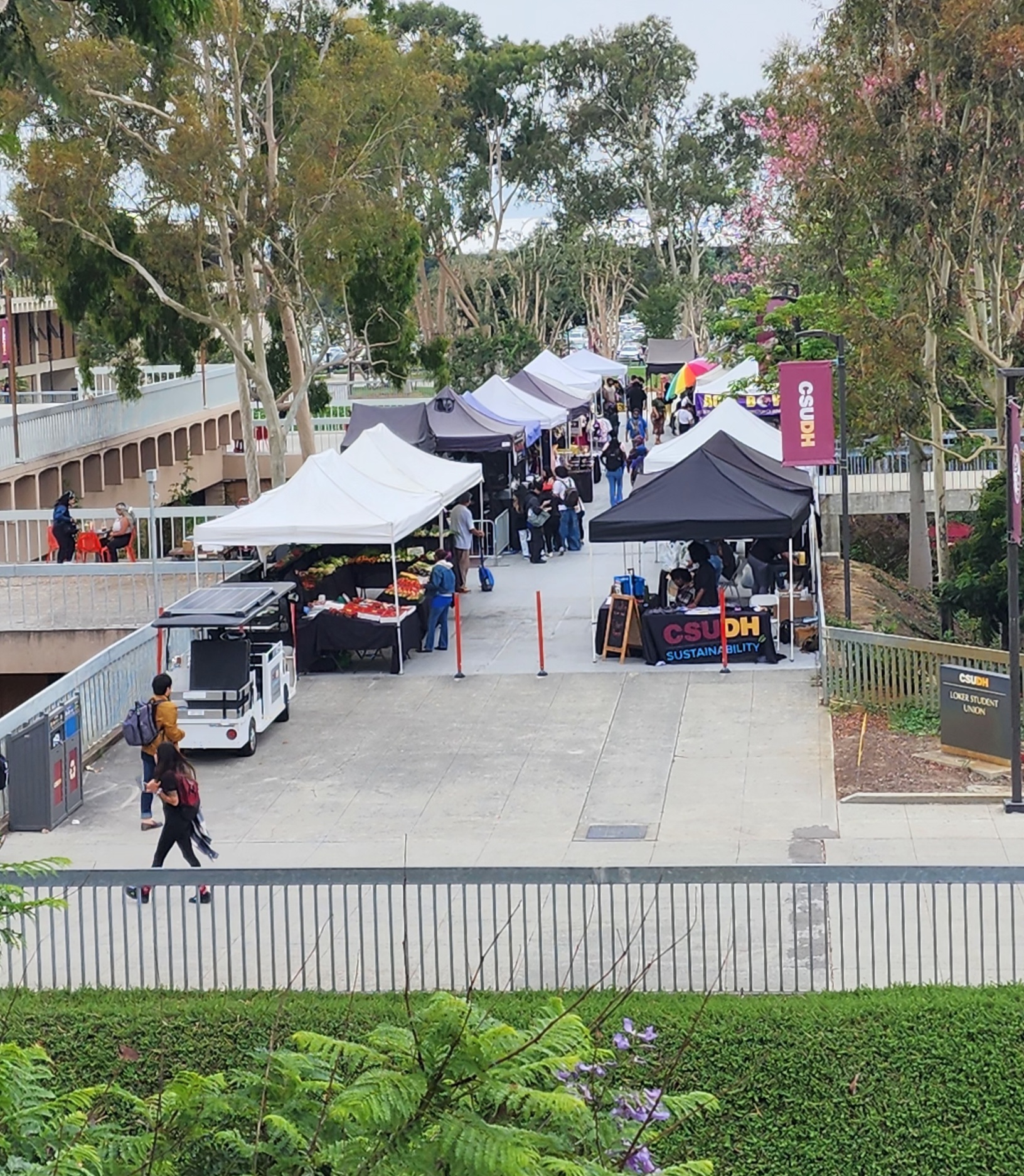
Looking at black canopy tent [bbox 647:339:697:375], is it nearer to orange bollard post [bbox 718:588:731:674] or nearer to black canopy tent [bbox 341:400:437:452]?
black canopy tent [bbox 341:400:437:452]

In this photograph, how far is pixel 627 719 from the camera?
65.6ft

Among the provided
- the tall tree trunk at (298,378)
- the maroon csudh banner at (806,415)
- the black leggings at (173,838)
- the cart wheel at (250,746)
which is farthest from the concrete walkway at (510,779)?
the tall tree trunk at (298,378)

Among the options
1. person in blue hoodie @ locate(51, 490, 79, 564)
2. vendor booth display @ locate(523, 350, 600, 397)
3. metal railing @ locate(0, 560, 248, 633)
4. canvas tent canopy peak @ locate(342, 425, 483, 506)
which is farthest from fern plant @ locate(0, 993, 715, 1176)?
vendor booth display @ locate(523, 350, 600, 397)

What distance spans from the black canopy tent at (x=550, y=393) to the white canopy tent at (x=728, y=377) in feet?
9.05

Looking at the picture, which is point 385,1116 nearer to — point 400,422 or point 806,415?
point 806,415

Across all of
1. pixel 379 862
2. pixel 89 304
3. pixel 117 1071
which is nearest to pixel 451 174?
pixel 89 304

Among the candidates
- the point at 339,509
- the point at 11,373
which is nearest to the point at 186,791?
the point at 339,509

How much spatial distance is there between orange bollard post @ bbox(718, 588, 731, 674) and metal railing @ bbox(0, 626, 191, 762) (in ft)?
20.5

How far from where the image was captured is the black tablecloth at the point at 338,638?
74.4 feet

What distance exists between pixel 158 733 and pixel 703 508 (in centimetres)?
931

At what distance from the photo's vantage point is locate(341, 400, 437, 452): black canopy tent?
32.0m

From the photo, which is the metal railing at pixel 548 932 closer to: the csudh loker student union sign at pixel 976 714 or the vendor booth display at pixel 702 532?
the csudh loker student union sign at pixel 976 714

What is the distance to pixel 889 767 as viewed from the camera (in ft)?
56.8

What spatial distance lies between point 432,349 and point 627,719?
2577 centimetres
